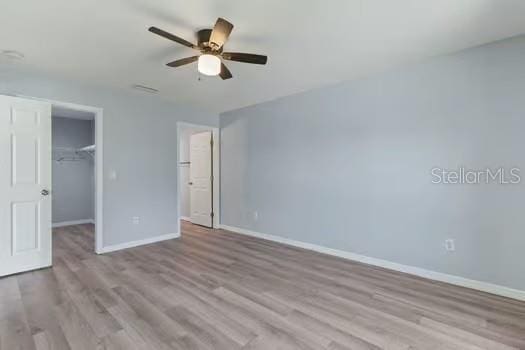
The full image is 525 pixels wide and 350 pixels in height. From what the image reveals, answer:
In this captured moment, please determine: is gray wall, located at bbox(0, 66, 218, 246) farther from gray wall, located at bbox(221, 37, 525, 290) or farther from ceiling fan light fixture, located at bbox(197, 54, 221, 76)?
ceiling fan light fixture, located at bbox(197, 54, 221, 76)

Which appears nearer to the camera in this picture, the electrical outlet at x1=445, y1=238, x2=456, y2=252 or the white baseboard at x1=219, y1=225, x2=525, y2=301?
the white baseboard at x1=219, y1=225, x2=525, y2=301

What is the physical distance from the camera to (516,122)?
2510 mm

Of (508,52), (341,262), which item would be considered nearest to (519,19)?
(508,52)

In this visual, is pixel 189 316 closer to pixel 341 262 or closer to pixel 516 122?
pixel 341 262

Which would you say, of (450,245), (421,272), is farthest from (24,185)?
(450,245)

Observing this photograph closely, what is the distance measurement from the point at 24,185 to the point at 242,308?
303cm

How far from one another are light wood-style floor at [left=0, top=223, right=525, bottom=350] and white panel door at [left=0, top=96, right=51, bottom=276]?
0.95 ft

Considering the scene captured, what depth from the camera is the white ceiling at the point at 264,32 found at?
2.04 m

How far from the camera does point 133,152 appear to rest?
4250 millimetres

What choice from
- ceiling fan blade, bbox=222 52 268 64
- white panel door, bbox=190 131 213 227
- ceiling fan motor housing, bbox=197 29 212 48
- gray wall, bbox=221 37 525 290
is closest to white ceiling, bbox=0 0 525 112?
ceiling fan motor housing, bbox=197 29 212 48

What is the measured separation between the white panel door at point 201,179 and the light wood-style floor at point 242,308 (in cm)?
218

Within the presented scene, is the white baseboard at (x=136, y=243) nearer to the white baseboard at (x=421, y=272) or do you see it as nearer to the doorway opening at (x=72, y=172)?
the white baseboard at (x=421, y=272)

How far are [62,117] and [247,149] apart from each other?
426 cm

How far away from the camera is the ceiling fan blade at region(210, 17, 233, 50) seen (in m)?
1.98
